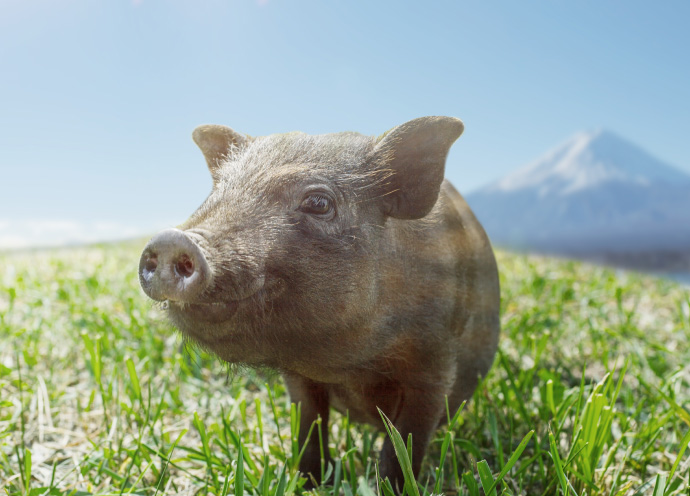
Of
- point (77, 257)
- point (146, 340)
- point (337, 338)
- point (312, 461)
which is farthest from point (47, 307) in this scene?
point (77, 257)

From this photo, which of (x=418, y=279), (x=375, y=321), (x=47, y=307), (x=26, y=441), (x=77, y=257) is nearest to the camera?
(x=375, y=321)

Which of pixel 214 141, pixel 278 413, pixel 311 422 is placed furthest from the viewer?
pixel 278 413

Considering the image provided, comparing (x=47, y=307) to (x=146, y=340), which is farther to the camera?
(x=47, y=307)

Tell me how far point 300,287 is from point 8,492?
1.45m

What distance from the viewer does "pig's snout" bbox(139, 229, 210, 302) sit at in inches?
66.6

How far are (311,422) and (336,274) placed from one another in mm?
904

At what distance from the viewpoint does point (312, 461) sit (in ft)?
8.41

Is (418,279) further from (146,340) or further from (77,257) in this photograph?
(77,257)

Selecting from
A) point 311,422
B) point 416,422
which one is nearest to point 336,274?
point 416,422

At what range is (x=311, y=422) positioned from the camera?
2.55 meters

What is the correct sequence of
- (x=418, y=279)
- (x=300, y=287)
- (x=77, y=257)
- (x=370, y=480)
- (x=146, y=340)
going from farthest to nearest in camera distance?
(x=77, y=257) < (x=146, y=340) < (x=370, y=480) < (x=418, y=279) < (x=300, y=287)

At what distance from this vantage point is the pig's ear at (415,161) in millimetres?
2201

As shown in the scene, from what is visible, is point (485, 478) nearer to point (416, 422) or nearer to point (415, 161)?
point (416, 422)

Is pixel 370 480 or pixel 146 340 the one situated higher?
pixel 146 340
